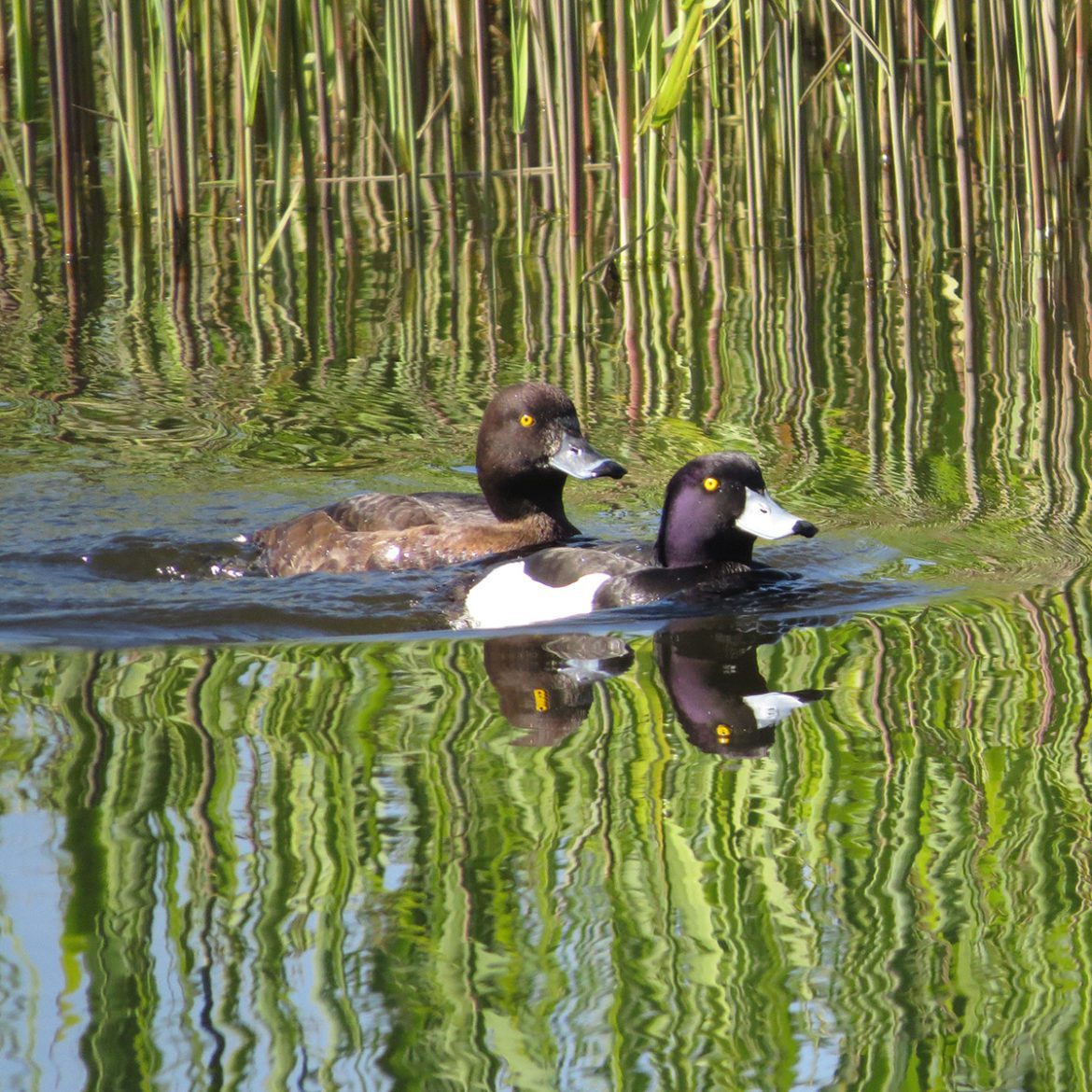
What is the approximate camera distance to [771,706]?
16.8 ft

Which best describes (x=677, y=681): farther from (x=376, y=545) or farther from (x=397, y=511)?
(x=397, y=511)

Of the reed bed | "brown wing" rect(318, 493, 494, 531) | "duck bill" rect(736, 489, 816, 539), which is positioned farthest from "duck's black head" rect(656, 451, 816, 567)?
the reed bed

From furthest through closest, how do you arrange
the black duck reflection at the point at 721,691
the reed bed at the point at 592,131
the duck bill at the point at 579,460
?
1. the reed bed at the point at 592,131
2. the duck bill at the point at 579,460
3. the black duck reflection at the point at 721,691

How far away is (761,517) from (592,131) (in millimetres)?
8208

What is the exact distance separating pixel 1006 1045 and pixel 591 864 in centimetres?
99

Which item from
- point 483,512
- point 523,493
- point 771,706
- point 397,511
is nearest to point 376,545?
point 397,511

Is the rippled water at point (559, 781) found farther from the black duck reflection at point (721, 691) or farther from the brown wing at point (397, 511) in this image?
the brown wing at point (397, 511)

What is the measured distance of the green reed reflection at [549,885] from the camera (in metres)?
3.35

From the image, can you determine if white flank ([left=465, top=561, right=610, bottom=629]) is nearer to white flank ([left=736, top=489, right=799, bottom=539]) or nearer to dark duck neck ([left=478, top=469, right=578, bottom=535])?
white flank ([left=736, top=489, right=799, bottom=539])

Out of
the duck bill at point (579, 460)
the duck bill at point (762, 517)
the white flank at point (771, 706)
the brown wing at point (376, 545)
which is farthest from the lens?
the duck bill at point (579, 460)

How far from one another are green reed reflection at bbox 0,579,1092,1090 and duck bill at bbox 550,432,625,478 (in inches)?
80.7

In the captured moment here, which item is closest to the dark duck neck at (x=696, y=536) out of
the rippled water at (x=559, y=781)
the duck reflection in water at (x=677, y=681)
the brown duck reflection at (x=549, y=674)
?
the rippled water at (x=559, y=781)

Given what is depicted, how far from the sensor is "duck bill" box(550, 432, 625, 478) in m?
7.32

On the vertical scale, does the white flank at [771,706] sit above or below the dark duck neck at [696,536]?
below
